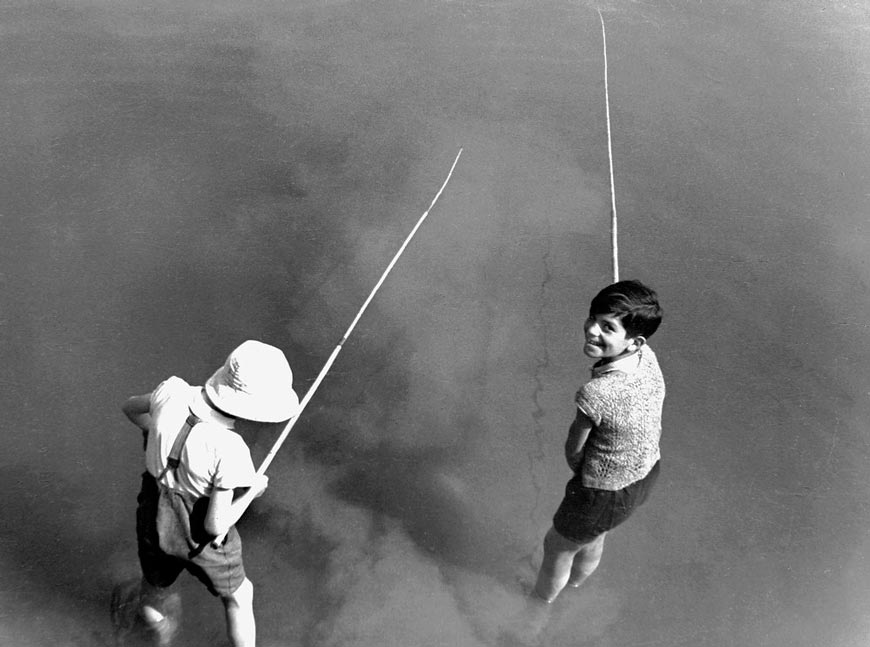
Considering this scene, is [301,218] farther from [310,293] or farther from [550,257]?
[550,257]

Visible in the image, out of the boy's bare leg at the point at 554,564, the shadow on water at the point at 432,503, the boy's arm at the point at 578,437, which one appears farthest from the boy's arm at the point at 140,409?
the boy's bare leg at the point at 554,564

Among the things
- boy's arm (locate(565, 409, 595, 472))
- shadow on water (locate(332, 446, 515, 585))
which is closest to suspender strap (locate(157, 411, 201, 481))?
boy's arm (locate(565, 409, 595, 472))

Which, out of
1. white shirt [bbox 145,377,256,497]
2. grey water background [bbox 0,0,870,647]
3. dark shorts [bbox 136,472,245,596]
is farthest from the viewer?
grey water background [bbox 0,0,870,647]

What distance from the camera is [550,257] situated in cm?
434

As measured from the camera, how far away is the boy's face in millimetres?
2299

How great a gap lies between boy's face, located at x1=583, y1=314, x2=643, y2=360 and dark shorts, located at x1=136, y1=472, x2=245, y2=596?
3.61 feet

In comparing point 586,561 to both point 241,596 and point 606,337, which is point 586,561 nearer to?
point 606,337

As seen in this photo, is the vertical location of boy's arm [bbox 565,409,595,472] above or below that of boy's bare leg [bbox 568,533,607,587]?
above

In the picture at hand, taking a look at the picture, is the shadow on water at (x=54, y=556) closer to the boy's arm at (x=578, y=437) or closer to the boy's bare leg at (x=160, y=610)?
the boy's bare leg at (x=160, y=610)

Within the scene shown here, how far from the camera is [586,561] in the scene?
2732 millimetres

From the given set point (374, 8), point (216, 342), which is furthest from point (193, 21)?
point (216, 342)

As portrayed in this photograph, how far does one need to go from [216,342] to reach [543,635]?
187 centimetres

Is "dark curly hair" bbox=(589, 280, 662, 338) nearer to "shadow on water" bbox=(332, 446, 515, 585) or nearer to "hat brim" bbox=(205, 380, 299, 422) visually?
"hat brim" bbox=(205, 380, 299, 422)

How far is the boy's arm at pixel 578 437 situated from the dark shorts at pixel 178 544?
0.96 m
